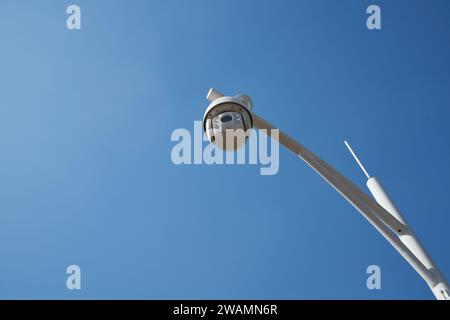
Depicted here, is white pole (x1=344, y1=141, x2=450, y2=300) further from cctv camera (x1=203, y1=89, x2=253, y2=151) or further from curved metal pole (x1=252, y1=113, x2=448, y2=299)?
cctv camera (x1=203, y1=89, x2=253, y2=151)

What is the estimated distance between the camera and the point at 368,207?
3869mm

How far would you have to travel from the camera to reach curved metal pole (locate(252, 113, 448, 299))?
368cm

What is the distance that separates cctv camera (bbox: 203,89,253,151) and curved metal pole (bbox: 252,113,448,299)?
0.59 ft

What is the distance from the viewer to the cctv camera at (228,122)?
12.9 feet

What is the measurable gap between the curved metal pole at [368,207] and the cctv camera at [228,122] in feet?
0.59

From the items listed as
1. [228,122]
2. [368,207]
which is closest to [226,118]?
[228,122]

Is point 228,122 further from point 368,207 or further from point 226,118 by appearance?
point 368,207

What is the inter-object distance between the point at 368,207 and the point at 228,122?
4.45ft

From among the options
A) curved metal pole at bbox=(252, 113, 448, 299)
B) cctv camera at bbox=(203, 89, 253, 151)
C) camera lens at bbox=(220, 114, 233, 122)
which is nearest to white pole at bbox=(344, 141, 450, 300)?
curved metal pole at bbox=(252, 113, 448, 299)
